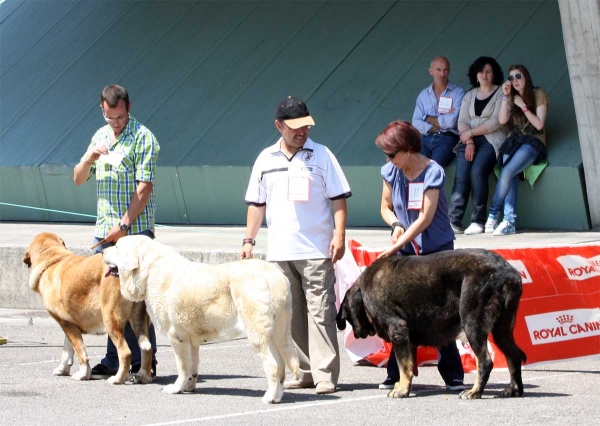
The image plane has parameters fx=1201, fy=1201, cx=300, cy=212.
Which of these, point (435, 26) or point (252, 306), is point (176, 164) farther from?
point (252, 306)

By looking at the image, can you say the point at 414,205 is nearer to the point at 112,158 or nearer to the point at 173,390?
the point at 173,390

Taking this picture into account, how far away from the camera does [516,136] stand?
13.8m

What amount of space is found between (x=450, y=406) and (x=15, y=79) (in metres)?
14.5

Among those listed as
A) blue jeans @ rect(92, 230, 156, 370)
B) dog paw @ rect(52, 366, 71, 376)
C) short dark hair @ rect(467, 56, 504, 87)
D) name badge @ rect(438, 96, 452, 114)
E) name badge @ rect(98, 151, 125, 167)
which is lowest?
dog paw @ rect(52, 366, 71, 376)

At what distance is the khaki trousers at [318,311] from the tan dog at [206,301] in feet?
1.10

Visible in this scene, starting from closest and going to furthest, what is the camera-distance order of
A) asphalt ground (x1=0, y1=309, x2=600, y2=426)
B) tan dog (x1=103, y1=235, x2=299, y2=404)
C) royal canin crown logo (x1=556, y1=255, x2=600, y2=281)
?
asphalt ground (x1=0, y1=309, x2=600, y2=426) < tan dog (x1=103, y1=235, x2=299, y2=404) < royal canin crown logo (x1=556, y1=255, x2=600, y2=281)

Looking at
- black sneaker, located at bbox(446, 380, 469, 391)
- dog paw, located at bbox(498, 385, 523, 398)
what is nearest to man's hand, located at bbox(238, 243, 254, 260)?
black sneaker, located at bbox(446, 380, 469, 391)

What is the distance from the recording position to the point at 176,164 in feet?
56.0

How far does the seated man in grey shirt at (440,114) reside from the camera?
46.9ft

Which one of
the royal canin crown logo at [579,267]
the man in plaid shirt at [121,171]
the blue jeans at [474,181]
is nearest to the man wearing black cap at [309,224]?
the man in plaid shirt at [121,171]

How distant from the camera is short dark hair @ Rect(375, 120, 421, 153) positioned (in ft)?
26.3

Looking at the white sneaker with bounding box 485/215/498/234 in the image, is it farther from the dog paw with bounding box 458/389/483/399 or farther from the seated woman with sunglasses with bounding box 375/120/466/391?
the dog paw with bounding box 458/389/483/399

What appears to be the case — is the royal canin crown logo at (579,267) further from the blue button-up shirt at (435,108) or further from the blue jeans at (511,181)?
the blue button-up shirt at (435,108)

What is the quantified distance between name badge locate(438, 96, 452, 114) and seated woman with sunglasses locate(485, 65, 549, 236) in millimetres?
736
